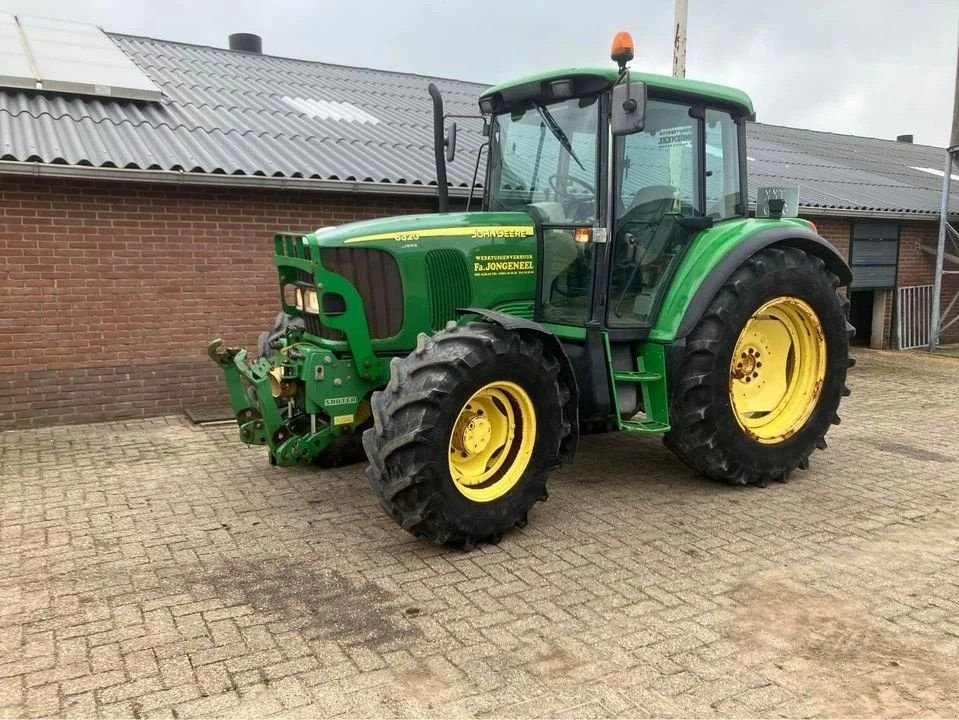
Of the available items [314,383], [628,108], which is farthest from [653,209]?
[314,383]

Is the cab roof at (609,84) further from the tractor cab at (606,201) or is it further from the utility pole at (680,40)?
the utility pole at (680,40)

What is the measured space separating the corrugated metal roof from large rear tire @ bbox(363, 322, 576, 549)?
407cm

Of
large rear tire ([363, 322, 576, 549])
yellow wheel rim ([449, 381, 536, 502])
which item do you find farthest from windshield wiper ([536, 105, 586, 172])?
yellow wheel rim ([449, 381, 536, 502])

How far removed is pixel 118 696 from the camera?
9.18 feet

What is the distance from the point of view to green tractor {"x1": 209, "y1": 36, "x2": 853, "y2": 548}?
4180mm

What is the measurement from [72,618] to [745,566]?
307 centimetres

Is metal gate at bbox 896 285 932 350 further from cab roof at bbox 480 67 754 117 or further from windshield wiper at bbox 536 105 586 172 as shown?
windshield wiper at bbox 536 105 586 172

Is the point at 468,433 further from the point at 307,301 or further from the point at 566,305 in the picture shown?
the point at 307,301

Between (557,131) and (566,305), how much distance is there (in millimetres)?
1030

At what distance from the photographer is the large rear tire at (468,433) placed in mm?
3781

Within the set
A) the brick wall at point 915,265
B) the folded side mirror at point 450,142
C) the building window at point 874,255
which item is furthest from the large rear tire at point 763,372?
the brick wall at point 915,265

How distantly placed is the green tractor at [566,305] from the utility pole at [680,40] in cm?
370

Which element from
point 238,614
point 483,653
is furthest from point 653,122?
point 238,614

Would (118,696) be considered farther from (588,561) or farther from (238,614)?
(588,561)
